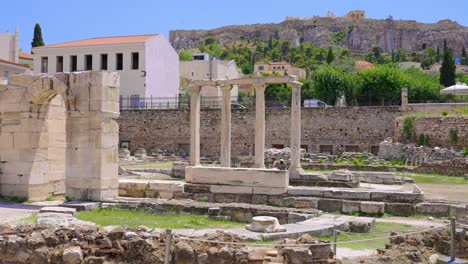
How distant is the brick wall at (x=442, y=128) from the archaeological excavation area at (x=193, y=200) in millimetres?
2125

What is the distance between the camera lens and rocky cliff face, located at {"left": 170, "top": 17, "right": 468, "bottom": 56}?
158 metres

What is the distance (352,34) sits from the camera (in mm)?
162125

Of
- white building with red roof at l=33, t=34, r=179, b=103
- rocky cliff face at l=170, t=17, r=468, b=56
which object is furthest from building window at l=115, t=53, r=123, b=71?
rocky cliff face at l=170, t=17, r=468, b=56

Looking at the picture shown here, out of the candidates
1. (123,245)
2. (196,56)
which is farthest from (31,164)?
(196,56)

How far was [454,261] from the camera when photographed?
8.70m

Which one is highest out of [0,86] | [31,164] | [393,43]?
[393,43]

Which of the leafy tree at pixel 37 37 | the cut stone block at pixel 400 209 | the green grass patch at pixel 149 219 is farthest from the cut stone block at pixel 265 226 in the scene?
the leafy tree at pixel 37 37

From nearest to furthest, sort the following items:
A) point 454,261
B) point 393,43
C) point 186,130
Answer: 1. point 454,261
2. point 186,130
3. point 393,43

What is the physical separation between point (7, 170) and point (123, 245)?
29.0 ft

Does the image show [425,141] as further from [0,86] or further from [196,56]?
[196,56]

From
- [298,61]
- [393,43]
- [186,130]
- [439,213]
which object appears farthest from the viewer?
[393,43]

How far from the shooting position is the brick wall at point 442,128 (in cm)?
3253

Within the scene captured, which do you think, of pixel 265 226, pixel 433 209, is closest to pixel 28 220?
pixel 265 226

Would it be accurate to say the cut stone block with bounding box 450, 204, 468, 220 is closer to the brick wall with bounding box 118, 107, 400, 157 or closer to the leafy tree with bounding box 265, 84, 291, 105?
the brick wall with bounding box 118, 107, 400, 157
